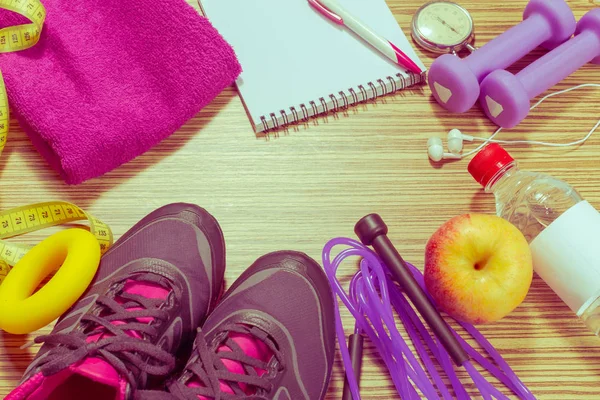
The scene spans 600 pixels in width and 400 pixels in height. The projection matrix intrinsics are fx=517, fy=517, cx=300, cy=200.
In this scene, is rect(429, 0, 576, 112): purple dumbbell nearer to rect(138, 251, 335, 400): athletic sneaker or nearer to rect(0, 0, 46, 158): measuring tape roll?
rect(138, 251, 335, 400): athletic sneaker

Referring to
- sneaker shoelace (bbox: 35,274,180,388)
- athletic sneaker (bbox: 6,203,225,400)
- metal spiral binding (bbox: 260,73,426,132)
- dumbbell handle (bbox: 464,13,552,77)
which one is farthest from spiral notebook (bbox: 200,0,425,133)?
sneaker shoelace (bbox: 35,274,180,388)

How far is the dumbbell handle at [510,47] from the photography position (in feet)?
2.48

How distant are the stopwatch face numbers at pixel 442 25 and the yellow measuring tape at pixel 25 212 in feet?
1.91

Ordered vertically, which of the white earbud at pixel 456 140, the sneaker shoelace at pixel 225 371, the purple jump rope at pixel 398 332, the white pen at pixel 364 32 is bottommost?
the sneaker shoelace at pixel 225 371

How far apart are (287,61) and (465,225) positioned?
1.24 feet

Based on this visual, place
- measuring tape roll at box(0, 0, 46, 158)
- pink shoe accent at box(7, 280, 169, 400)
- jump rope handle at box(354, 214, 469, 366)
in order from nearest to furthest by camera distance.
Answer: pink shoe accent at box(7, 280, 169, 400) < jump rope handle at box(354, 214, 469, 366) < measuring tape roll at box(0, 0, 46, 158)

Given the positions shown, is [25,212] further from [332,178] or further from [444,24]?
[444,24]

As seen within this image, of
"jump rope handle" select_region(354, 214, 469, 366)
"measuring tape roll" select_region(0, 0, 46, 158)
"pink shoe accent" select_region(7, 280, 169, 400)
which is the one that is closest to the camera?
"pink shoe accent" select_region(7, 280, 169, 400)

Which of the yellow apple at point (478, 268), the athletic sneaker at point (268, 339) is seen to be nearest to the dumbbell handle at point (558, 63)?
the yellow apple at point (478, 268)

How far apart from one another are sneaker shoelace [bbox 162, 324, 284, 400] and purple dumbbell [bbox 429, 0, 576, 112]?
0.44 meters

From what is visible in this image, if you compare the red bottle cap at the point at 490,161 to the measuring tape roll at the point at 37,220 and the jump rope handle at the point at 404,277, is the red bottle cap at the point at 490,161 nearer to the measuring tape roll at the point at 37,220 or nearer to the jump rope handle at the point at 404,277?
the jump rope handle at the point at 404,277

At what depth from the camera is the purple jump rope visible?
2.20ft

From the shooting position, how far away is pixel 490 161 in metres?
0.70

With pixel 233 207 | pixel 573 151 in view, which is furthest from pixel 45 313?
pixel 573 151
